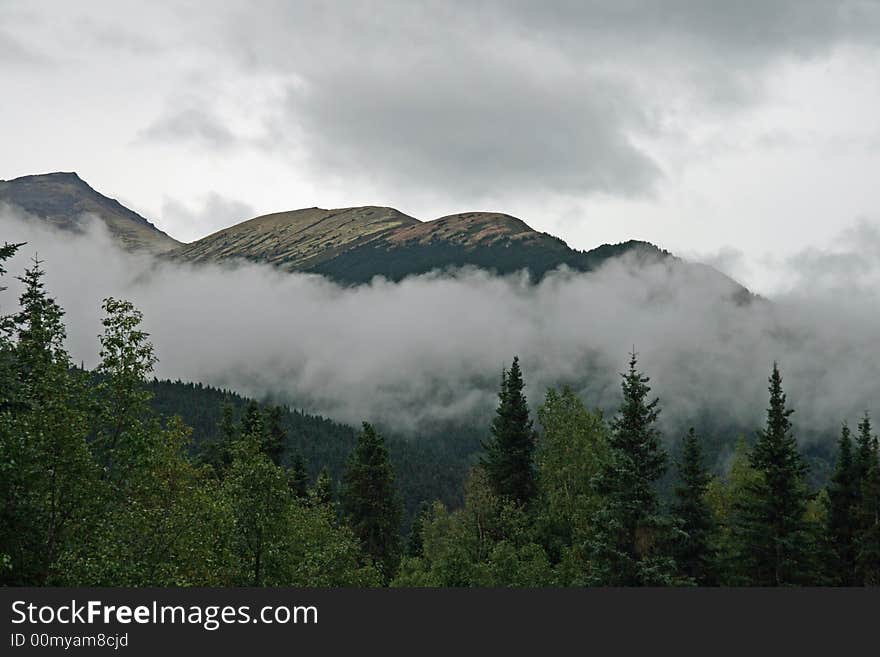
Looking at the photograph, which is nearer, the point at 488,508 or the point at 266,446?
the point at 488,508

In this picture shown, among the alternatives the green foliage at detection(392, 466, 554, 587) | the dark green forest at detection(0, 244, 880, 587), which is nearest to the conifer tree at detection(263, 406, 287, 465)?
the dark green forest at detection(0, 244, 880, 587)

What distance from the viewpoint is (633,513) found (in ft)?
109

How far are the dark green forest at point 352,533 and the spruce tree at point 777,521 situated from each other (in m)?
0.10

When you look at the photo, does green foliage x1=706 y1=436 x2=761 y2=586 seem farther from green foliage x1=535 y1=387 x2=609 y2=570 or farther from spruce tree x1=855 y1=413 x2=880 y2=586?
green foliage x1=535 y1=387 x2=609 y2=570

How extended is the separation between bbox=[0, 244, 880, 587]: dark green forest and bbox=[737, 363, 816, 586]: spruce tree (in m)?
0.10

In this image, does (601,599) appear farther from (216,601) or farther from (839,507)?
(839,507)

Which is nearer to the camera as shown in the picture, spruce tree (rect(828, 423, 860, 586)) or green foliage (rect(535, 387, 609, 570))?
spruce tree (rect(828, 423, 860, 586))

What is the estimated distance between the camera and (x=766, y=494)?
42.4 metres

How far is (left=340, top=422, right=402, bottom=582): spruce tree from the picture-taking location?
217 ft

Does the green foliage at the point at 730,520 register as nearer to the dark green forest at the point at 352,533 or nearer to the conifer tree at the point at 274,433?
the dark green forest at the point at 352,533

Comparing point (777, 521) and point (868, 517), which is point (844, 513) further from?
point (777, 521)

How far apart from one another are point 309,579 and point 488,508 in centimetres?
1415

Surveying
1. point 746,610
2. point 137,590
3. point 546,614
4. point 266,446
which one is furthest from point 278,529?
point 266,446

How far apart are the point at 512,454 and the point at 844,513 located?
2108 centimetres
